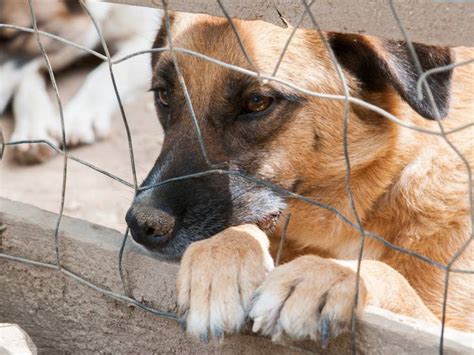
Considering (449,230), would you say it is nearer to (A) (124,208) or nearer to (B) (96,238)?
(B) (96,238)

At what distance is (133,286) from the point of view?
2.64 metres

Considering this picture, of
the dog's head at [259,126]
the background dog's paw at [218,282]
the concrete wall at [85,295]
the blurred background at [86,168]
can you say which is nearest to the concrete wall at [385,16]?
the dog's head at [259,126]

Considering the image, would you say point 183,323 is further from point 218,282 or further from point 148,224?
point 148,224

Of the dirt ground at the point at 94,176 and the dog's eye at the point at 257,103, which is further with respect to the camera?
the dirt ground at the point at 94,176

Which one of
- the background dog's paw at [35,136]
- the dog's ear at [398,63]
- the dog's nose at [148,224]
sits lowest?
the dog's nose at [148,224]

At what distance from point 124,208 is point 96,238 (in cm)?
211

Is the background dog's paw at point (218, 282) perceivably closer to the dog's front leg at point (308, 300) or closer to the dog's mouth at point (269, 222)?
the dog's front leg at point (308, 300)

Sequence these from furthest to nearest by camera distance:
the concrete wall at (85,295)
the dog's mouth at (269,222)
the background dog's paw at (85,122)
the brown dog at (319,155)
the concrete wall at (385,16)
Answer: the background dog's paw at (85,122)
the dog's mouth at (269,222)
the brown dog at (319,155)
the concrete wall at (85,295)
the concrete wall at (385,16)

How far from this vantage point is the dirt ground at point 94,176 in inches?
191

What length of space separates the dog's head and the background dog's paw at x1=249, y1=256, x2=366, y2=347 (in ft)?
2.09

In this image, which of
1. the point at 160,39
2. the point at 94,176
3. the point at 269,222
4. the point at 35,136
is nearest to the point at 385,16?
the point at 269,222

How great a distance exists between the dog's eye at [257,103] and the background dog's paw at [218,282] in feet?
2.06

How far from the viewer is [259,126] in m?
3.00

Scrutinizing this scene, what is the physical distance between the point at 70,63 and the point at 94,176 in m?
1.54
